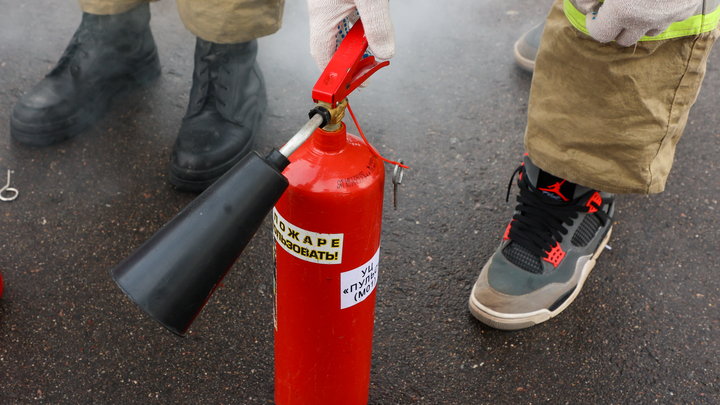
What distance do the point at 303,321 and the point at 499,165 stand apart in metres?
1.21

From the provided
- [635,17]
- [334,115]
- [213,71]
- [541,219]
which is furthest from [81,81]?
[635,17]

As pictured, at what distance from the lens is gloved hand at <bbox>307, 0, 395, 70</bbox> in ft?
2.88

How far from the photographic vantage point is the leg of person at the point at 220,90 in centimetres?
168

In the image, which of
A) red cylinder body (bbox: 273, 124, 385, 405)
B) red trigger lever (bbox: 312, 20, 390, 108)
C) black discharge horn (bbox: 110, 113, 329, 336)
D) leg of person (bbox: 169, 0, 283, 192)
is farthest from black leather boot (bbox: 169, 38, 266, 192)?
black discharge horn (bbox: 110, 113, 329, 336)

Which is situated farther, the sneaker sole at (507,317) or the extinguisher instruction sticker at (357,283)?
the sneaker sole at (507,317)

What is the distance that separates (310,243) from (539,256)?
835 millimetres

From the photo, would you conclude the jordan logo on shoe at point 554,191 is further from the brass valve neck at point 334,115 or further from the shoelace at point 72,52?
the shoelace at point 72,52

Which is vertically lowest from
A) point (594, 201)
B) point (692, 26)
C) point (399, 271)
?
point (399, 271)

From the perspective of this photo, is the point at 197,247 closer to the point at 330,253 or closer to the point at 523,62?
the point at 330,253

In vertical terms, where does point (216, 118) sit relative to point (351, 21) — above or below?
below

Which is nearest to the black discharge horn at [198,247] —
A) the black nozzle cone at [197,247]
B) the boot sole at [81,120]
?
the black nozzle cone at [197,247]

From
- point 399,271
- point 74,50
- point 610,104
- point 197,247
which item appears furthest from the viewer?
point 74,50

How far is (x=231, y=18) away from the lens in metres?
1.66

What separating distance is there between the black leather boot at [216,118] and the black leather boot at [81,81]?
14.4 inches
